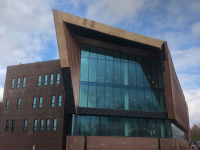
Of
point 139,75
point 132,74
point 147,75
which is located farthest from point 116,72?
point 147,75

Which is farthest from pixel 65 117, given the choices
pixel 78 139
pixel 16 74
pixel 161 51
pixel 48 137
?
pixel 161 51

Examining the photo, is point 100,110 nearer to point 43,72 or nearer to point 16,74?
point 43,72

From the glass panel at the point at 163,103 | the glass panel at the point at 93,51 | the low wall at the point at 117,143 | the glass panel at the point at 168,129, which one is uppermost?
the glass panel at the point at 93,51

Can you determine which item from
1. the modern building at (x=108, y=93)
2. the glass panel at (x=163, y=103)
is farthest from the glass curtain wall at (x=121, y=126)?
the glass panel at (x=163, y=103)

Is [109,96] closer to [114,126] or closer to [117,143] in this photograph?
[114,126]

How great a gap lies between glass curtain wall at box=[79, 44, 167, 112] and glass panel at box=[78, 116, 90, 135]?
5.55 feet

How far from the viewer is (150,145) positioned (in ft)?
93.7

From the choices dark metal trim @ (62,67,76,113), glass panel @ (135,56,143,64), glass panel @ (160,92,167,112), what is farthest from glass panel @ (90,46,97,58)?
glass panel @ (160,92,167,112)

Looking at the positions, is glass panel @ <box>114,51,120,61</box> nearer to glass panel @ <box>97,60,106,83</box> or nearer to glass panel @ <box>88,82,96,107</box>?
glass panel @ <box>97,60,106,83</box>

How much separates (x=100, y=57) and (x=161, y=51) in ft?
26.2

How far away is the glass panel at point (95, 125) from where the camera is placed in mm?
28047

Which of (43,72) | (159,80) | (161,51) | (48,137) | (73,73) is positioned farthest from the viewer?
(43,72)

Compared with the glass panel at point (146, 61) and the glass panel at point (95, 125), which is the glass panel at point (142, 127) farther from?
the glass panel at point (146, 61)

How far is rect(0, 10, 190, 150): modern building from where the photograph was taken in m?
27.1
